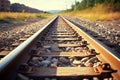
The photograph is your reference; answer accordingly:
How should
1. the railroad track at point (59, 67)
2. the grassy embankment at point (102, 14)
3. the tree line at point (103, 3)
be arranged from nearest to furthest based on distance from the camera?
1. the railroad track at point (59, 67)
2. the grassy embankment at point (102, 14)
3. the tree line at point (103, 3)

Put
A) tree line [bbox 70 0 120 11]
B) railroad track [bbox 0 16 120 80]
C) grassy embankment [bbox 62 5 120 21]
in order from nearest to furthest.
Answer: railroad track [bbox 0 16 120 80], grassy embankment [bbox 62 5 120 21], tree line [bbox 70 0 120 11]

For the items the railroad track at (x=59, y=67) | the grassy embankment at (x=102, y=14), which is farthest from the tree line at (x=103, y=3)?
the railroad track at (x=59, y=67)

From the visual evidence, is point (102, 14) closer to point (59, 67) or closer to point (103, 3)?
point (103, 3)

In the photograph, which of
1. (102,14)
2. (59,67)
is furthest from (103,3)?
(59,67)

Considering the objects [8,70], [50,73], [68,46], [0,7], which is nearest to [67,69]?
[50,73]

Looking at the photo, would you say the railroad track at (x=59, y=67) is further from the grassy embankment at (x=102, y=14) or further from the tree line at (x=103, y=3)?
the tree line at (x=103, y=3)

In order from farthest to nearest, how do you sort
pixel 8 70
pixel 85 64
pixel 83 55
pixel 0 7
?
pixel 0 7 < pixel 83 55 < pixel 85 64 < pixel 8 70

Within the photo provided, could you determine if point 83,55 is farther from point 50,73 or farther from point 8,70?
point 8,70

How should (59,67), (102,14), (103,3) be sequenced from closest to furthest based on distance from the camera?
1. (59,67)
2. (102,14)
3. (103,3)

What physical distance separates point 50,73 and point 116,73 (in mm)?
794

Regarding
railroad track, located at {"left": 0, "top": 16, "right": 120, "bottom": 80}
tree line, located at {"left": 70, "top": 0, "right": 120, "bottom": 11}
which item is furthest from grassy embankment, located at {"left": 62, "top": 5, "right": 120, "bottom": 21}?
railroad track, located at {"left": 0, "top": 16, "right": 120, "bottom": 80}

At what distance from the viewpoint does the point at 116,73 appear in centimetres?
288

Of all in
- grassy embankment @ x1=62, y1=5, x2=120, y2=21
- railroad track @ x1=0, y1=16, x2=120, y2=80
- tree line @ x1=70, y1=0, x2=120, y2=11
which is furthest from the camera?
tree line @ x1=70, y1=0, x2=120, y2=11

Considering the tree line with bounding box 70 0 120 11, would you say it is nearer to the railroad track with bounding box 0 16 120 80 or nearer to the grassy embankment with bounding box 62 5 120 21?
the grassy embankment with bounding box 62 5 120 21
